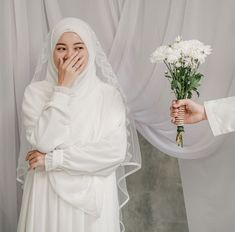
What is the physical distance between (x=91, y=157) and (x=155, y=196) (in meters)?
0.73

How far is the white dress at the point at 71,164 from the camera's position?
1.58 m

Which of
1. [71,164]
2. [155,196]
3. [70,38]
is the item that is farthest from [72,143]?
[155,196]

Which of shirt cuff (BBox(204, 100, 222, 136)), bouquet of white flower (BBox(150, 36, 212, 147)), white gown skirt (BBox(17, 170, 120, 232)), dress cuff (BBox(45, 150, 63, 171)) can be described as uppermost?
bouquet of white flower (BBox(150, 36, 212, 147))

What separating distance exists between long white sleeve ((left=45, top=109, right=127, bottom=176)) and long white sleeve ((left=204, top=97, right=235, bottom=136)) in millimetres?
426

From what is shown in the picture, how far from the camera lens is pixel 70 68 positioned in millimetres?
1665

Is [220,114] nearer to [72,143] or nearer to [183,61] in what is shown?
[183,61]

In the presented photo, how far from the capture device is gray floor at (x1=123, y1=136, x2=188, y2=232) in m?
2.13

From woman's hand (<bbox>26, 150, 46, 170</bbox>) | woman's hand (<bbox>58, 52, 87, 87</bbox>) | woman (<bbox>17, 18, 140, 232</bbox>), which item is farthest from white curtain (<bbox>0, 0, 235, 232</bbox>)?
woman's hand (<bbox>26, 150, 46, 170</bbox>)

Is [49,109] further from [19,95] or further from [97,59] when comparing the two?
[19,95]

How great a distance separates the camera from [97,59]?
1.91 m

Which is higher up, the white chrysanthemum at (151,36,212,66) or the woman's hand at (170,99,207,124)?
the white chrysanthemum at (151,36,212,66)

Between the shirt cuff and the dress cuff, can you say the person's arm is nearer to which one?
the shirt cuff

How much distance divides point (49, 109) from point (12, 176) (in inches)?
28.3

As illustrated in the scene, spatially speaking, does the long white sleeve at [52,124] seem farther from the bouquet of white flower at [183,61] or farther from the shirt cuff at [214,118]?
the shirt cuff at [214,118]
